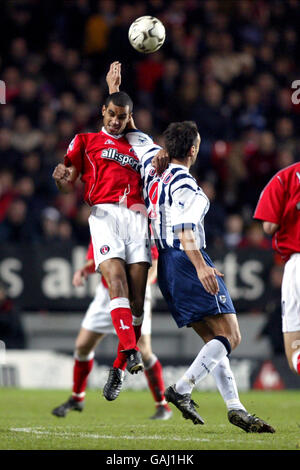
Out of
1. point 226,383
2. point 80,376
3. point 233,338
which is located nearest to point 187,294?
point 233,338

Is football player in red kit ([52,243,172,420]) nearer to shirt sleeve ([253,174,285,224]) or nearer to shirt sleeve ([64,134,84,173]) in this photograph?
shirt sleeve ([64,134,84,173])

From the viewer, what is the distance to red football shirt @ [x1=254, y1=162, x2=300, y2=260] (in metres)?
6.27

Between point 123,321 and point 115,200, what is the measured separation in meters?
1.00

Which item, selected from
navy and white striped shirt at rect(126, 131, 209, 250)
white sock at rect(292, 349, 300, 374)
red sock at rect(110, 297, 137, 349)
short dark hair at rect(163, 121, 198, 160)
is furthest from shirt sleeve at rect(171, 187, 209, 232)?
white sock at rect(292, 349, 300, 374)

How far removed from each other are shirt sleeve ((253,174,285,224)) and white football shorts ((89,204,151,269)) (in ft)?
3.42

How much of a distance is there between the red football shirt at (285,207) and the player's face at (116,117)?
1.39 m

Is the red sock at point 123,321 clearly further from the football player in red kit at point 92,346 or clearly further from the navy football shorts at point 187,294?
the football player in red kit at point 92,346

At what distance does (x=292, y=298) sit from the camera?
6242mm

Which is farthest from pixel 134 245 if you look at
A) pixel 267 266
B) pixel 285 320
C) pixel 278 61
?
pixel 278 61

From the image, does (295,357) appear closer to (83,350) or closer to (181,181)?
(181,181)

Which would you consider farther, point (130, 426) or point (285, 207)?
point (130, 426)

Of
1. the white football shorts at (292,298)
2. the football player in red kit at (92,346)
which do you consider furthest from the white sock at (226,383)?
the football player in red kit at (92,346)

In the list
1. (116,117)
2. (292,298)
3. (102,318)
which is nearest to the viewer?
(292,298)

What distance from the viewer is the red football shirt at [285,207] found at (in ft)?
20.6
